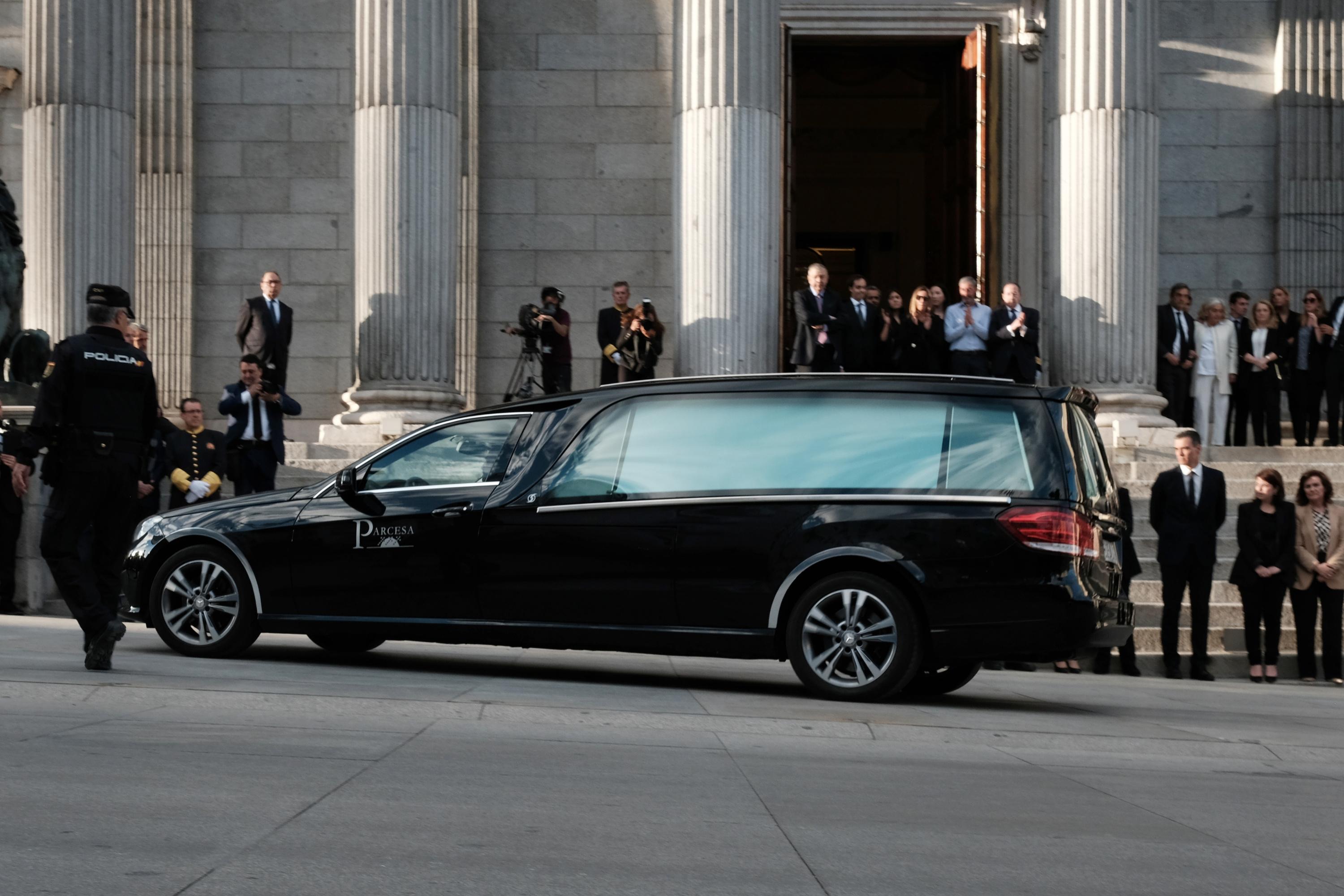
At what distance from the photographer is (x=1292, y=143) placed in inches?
864

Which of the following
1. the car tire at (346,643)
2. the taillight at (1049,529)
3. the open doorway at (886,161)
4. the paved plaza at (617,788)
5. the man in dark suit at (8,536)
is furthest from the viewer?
the open doorway at (886,161)

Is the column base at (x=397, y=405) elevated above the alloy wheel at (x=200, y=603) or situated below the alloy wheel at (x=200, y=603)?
above

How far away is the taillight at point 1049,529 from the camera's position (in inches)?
370

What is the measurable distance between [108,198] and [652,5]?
752 centimetres

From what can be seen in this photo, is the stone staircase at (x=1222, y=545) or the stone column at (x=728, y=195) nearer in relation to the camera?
the stone staircase at (x=1222, y=545)

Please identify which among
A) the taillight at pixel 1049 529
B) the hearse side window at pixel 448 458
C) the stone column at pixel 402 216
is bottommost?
the taillight at pixel 1049 529

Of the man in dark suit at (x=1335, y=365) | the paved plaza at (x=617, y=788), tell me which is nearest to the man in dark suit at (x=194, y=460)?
the paved plaza at (x=617, y=788)

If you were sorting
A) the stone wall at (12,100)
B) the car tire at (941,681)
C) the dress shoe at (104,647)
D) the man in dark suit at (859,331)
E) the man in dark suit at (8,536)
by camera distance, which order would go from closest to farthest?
the dress shoe at (104,647) < the car tire at (941,681) < the man in dark suit at (8,536) < the man in dark suit at (859,331) < the stone wall at (12,100)

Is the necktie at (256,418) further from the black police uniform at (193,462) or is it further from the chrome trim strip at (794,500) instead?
the chrome trim strip at (794,500)

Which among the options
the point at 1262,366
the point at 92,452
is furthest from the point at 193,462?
the point at 1262,366

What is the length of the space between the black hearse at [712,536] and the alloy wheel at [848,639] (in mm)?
13

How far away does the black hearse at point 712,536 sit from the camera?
9516 mm

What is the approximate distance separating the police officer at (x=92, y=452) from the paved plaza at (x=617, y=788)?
46cm

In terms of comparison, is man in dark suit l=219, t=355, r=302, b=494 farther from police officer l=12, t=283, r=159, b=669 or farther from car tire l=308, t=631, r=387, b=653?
police officer l=12, t=283, r=159, b=669
